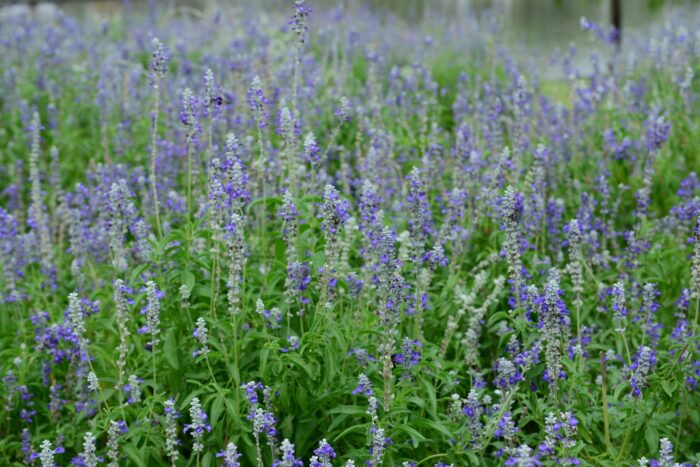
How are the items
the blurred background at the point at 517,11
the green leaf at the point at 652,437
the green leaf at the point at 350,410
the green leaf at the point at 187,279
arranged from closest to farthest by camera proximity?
the green leaf at the point at 350,410 < the green leaf at the point at 652,437 < the green leaf at the point at 187,279 < the blurred background at the point at 517,11

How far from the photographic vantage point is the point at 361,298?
4.46 metres

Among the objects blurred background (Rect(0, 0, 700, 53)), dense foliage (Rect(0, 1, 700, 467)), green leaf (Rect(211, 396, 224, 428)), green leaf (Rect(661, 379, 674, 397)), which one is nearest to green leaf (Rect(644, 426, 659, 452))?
dense foliage (Rect(0, 1, 700, 467))

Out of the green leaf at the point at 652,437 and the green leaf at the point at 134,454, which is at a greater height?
the green leaf at the point at 652,437

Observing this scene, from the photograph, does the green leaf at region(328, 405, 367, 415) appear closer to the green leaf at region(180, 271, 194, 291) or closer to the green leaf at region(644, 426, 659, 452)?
the green leaf at region(180, 271, 194, 291)

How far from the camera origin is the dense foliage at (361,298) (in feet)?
12.6

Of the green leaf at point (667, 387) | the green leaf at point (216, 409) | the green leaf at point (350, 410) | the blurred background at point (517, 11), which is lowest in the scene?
the blurred background at point (517, 11)

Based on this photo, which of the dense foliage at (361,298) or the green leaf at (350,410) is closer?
the green leaf at (350,410)

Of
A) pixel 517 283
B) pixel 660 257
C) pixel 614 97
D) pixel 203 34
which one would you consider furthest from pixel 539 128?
pixel 203 34

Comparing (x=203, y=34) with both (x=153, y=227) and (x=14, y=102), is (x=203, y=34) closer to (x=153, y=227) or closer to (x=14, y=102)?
(x=14, y=102)

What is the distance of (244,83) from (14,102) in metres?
2.38

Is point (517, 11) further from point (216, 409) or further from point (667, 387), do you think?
point (216, 409)

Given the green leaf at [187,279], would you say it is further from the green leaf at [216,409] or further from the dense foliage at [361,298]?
the green leaf at [216,409]

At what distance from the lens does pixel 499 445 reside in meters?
4.06

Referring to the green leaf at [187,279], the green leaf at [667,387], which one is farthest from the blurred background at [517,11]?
the green leaf at [667,387]
